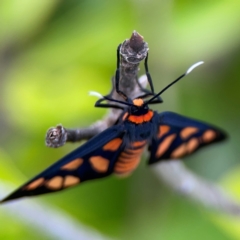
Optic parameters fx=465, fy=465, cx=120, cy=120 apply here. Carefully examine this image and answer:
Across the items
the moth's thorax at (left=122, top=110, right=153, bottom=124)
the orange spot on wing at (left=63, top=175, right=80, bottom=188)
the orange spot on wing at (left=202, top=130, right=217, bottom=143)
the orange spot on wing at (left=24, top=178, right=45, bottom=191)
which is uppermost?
the moth's thorax at (left=122, top=110, right=153, bottom=124)

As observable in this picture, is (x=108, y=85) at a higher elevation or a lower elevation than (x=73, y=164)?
higher

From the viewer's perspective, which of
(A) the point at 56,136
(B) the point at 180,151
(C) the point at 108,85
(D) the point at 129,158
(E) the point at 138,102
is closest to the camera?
(A) the point at 56,136

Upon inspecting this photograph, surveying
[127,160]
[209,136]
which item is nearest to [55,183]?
[127,160]

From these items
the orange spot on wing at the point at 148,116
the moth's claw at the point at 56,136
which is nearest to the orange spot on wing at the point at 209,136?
the orange spot on wing at the point at 148,116

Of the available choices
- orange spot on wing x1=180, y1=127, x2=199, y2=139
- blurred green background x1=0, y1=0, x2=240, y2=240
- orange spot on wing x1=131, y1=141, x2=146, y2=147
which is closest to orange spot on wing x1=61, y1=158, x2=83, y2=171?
orange spot on wing x1=131, y1=141, x2=146, y2=147

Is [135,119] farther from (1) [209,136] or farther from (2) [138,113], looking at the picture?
(1) [209,136]

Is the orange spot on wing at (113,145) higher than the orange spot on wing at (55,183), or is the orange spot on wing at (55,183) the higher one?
the orange spot on wing at (113,145)

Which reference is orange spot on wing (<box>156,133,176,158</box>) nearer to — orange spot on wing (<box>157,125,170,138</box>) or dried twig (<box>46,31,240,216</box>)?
orange spot on wing (<box>157,125,170,138</box>)

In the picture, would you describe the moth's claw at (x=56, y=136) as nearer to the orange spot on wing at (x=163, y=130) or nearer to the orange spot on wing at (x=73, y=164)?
the orange spot on wing at (x=73, y=164)
